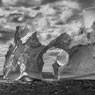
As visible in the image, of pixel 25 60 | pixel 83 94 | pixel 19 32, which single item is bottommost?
pixel 83 94

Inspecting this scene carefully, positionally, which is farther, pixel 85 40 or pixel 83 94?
pixel 85 40

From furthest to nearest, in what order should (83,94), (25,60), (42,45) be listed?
(42,45) < (25,60) < (83,94)

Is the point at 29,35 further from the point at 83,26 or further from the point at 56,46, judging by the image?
the point at 83,26

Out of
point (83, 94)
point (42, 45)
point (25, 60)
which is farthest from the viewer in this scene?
point (42, 45)

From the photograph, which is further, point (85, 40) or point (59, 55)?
point (59, 55)

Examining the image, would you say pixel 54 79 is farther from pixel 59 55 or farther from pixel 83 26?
pixel 83 26

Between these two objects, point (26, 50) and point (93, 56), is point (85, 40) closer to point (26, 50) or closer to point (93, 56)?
point (93, 56)

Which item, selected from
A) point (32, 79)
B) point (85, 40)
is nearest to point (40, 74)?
point (32, 79)

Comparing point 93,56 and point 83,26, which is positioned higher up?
point 83,26

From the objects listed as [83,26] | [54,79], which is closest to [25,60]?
[54,79]
